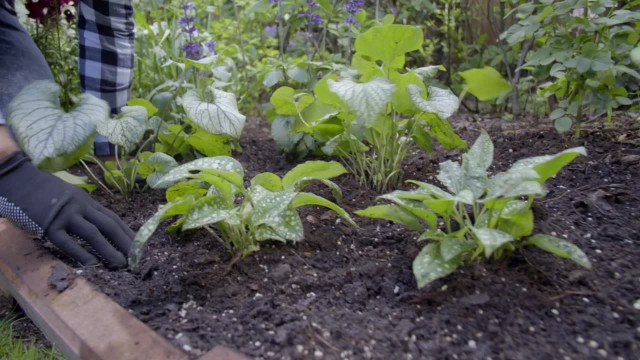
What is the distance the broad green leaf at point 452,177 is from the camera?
1.04m

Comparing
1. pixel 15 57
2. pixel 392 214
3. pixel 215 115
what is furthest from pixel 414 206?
pixel 15 57

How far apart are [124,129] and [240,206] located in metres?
0.39

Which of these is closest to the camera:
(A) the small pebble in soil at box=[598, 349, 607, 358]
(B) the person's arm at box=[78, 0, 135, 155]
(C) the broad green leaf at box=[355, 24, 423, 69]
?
(A) the small pebble in soil at box=[598, 349, 607, 358]

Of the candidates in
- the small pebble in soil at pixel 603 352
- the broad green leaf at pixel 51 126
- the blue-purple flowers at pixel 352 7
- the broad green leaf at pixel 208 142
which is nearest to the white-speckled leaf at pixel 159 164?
the broad green leaf at pixel 208 142

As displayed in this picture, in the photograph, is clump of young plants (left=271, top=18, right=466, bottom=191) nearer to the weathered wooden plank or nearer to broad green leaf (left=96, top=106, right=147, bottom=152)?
broad green leaf (left=96, top=106, right=147, bottom=152)

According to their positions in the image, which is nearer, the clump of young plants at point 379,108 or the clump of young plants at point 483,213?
the clump of young plants at point 483,213

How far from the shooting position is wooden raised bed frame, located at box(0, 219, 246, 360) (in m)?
0.88

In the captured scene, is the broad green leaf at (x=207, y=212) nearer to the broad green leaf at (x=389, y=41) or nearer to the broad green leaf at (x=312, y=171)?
the broad green leaf at (x=312, y=171)

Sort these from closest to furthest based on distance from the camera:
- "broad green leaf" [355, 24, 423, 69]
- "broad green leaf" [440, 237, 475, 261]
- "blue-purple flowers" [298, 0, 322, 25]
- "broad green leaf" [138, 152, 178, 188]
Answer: "broad green leaf" [440, 237, 475, 261]
"broad green leaf" [355, 24, 423, 69]
"broad green leaf" [138, 152, 178, 188]
"blue-purple flowers" [298, 0, 322, 25]

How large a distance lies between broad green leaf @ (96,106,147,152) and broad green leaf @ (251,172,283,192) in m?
0.33

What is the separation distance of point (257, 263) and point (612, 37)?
130 centimetres

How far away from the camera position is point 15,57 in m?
1.63

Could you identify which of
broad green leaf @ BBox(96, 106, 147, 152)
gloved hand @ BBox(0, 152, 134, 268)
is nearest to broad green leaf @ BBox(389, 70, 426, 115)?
broad green leaf @ BBox(96, 106, 147, 152)

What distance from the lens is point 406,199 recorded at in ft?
3.61
